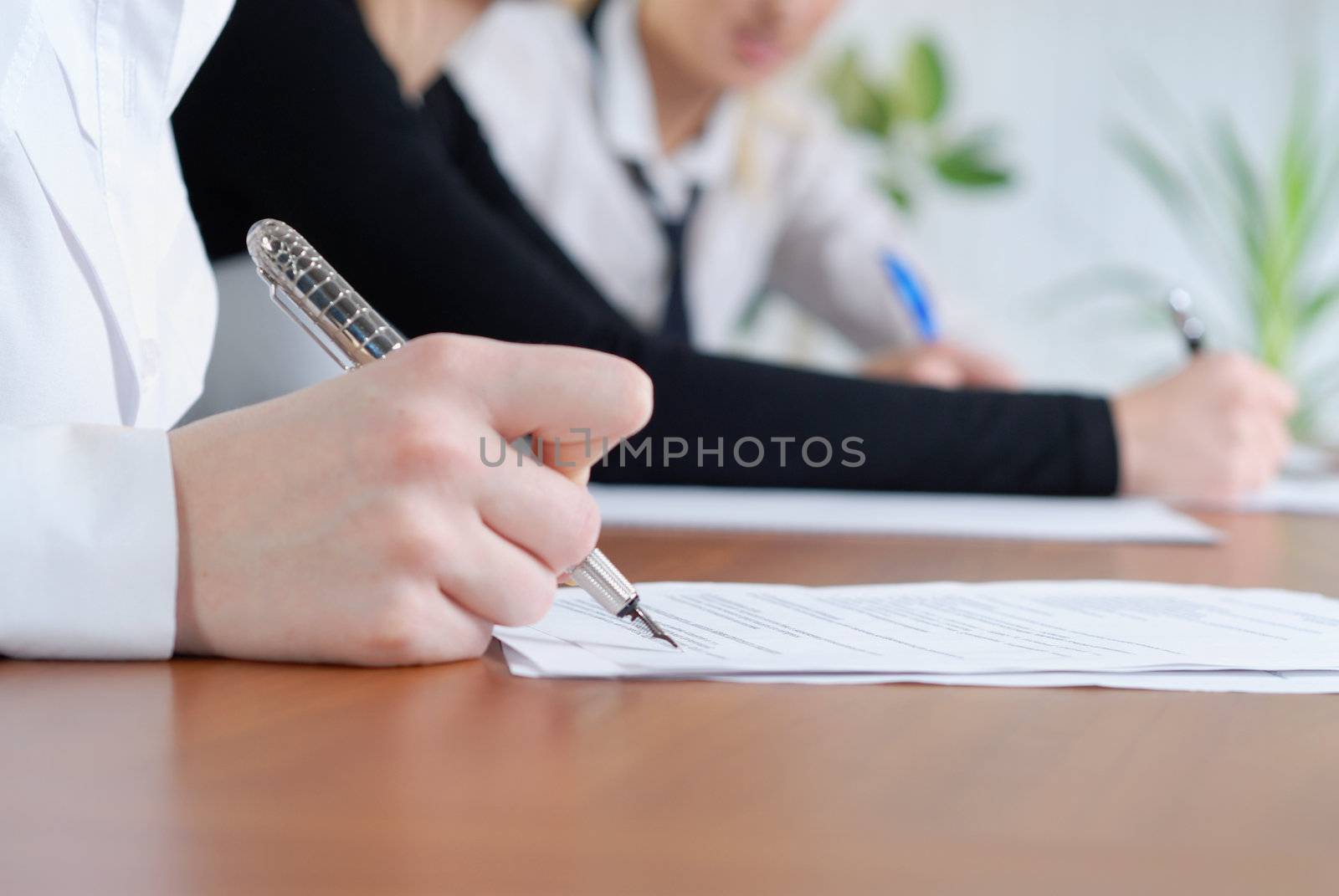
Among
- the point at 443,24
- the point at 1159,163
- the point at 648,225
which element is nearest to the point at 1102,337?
the point at 1159,163

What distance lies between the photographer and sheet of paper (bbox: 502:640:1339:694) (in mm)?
343

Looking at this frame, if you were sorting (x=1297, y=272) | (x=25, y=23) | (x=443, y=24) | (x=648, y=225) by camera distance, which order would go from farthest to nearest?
1. (x=1297, y=272)
2. (x=648, y=225)
3. (x=443, y=24)
4. (x=25, y=23)


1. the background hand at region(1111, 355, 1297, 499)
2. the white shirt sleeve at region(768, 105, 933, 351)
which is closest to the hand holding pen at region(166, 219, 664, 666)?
the background hand at region(1111, 355, 1297, 499)

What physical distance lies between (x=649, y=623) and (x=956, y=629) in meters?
0.10

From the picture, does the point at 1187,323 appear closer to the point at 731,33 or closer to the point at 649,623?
the point at 649,623

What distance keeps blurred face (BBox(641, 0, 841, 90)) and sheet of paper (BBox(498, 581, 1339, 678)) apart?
1.29 meters

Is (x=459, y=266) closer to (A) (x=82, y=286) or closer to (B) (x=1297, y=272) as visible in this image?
(A) (x=82, y=286)

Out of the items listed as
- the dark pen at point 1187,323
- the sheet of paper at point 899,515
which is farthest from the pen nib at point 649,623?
the dark pen at point 1187,323

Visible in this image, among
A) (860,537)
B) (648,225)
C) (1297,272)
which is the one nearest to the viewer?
(860,537)

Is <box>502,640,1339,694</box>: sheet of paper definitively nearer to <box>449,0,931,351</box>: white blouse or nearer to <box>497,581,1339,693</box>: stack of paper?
<box>497,581,1339,693</box>: stack of paper

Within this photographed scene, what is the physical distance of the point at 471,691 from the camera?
330 millimetres

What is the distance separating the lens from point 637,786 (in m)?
0.25

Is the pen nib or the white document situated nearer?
the pen nib

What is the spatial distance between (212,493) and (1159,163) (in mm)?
2650
